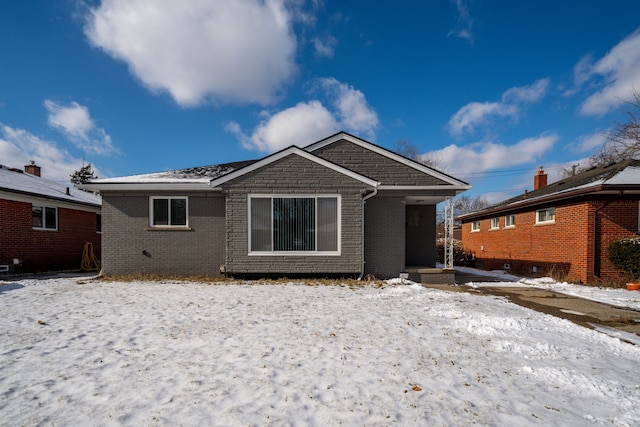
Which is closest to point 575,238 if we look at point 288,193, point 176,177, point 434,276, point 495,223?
point 434,276

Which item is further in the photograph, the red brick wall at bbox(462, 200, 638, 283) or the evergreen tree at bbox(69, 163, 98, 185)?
the evergreen tree at bbox(69, 163, 98, 185)

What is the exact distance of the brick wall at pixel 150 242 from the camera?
32.5 ft

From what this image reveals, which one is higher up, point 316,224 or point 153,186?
point 153,186

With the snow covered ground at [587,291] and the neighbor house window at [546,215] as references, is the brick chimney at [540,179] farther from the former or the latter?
the snow covered ground at [587,291]

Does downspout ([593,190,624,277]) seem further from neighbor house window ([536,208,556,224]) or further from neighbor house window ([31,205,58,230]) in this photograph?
neighbor house window ([31,205,58,230])

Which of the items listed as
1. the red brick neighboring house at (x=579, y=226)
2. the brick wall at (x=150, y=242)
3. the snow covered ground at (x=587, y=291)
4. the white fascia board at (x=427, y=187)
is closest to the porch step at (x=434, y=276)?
the snow covered ground at (x=587, y=291)

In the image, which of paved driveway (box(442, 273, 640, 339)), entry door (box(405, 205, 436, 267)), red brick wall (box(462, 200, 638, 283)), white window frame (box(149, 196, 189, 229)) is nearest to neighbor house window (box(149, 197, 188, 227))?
white window frame (box(149, 196, 189, 229))

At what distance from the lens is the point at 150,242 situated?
992 centimetres

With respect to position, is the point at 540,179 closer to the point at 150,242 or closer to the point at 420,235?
the point at 420,235

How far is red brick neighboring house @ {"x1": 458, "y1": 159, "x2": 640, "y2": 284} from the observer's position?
9.81 m

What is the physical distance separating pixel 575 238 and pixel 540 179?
9289 millimetres

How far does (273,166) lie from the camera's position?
9.38m

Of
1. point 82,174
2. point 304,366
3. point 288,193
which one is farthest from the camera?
point 82,174

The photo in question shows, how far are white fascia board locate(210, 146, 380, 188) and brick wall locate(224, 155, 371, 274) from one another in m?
0.13
